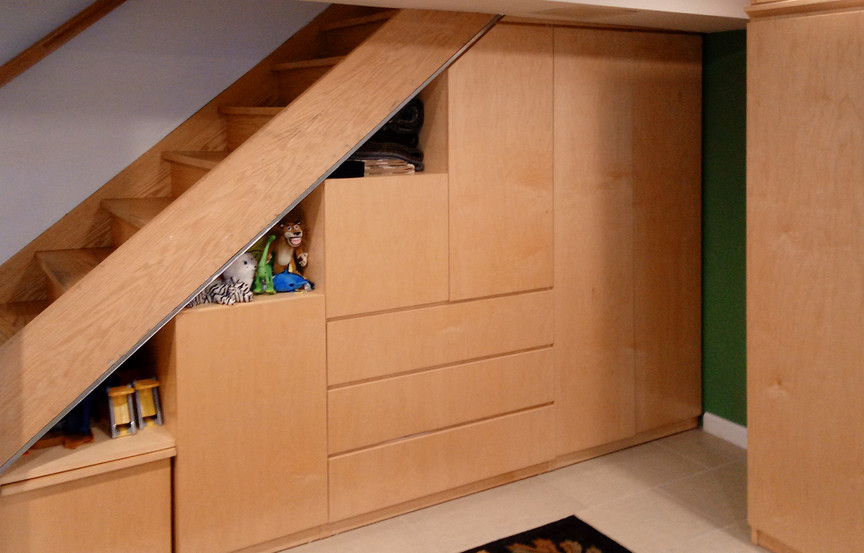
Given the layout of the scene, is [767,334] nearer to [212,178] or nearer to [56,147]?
[212,178]

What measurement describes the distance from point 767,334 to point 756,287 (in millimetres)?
145

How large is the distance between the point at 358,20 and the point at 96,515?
1.76 m

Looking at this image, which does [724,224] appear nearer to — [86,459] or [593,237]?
[593,237]

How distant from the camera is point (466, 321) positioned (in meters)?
2.92

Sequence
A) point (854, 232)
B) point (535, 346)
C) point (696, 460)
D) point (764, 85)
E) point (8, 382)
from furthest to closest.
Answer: point (696, 460) → point (535, 346) → point (764, 85) → point (854, 232) → point (8, 382)

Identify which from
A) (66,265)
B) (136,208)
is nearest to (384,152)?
(136,208)

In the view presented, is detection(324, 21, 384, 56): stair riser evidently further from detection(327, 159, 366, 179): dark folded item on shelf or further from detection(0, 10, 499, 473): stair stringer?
detection(327, 159, 366, 179): dark folded item on shelf

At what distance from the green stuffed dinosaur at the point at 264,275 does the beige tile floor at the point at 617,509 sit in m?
0.82

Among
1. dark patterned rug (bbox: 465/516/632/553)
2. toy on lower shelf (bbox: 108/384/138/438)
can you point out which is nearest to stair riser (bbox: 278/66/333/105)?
toy on lower shelf (bbox: 108/384/138/438)

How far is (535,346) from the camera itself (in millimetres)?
3100

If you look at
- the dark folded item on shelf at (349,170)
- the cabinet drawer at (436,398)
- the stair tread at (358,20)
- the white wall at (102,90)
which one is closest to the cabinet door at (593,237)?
the cabinet drawer at (436,398)

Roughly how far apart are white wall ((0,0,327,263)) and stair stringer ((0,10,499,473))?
0.74m

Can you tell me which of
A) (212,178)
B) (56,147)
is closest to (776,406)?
(212,178)

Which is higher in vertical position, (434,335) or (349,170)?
(349,170)
